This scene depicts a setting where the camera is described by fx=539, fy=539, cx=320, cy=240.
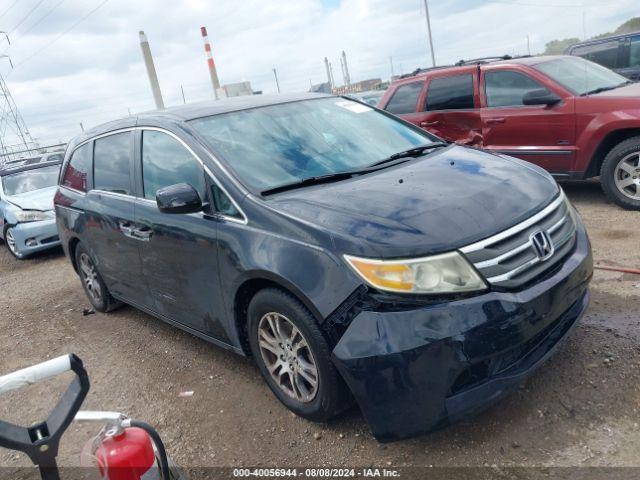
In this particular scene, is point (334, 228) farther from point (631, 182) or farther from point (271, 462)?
point (631, 182)

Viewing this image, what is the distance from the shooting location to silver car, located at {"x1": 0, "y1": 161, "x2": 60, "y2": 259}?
835 cm

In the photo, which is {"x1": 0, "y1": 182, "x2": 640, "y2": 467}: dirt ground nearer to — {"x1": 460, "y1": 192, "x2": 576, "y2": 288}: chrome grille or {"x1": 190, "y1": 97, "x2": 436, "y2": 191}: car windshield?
{"x1": 460, "y1": 192, "x2": 576, "y2": 288}: chrome grille

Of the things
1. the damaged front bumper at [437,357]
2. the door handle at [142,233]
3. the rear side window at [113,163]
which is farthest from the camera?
the rear side window at [113,163]

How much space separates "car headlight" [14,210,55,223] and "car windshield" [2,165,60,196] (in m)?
0.95

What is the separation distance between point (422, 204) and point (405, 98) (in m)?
5.54

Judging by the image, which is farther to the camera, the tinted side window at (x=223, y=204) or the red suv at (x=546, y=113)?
the red suv at (x=546, y=113)

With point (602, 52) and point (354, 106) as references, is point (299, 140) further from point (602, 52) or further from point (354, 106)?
point (602, 52)

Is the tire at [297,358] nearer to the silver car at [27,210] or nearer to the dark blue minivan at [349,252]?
the dark blue minivan at [349,252]

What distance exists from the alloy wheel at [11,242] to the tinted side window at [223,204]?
6.86m

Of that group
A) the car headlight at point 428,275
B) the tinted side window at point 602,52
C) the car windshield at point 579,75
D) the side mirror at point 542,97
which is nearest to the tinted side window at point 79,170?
the car headlight at point 428,275

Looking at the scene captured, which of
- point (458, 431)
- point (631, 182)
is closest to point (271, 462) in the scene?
point (458, 431)

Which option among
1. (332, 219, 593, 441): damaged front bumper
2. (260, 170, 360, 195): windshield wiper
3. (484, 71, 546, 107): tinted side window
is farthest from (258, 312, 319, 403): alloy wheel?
(484, 71, 546, 107): tinted side window

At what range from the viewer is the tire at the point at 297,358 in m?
2.55

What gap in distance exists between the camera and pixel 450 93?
23.6 feet
